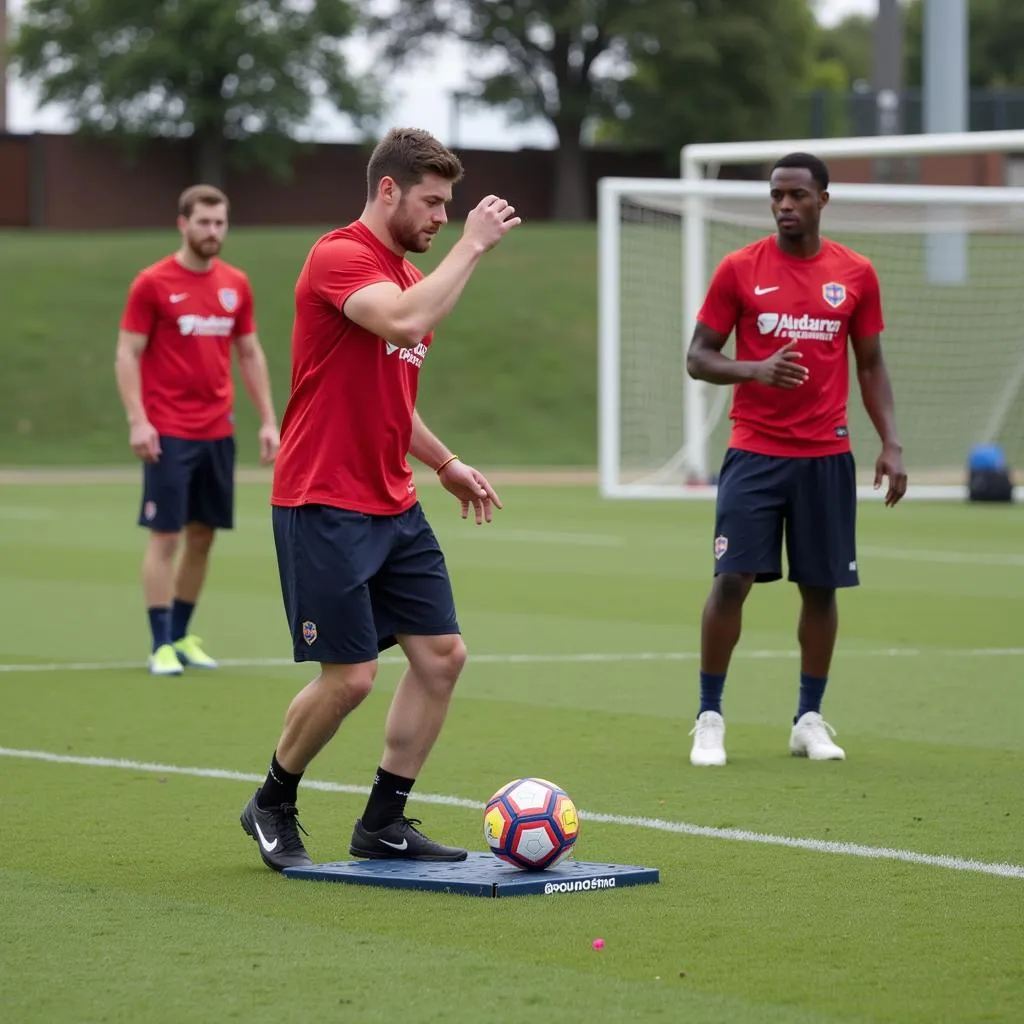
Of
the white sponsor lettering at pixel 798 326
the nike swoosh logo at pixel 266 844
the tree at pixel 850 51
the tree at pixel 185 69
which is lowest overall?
the nike swoosh logo at pixel 266 844

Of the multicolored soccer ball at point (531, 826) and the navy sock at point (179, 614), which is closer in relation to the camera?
the multicolored soccer ball at point (531, 826)

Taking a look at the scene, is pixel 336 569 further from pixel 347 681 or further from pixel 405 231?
pixel 405 231

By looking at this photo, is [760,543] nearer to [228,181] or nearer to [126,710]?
[126,710]

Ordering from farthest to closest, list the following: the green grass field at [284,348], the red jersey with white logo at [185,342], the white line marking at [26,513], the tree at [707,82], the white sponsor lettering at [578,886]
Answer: the tree at [707,82] → the green grass field at [284,348] → the white line marking at [26,513] → the red jersey with white logo at [185,342] → the white sponsor lettering at [578,886]

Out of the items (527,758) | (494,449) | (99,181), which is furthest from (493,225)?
(99,181)

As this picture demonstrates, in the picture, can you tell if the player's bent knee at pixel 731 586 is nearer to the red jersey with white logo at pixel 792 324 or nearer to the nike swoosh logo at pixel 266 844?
the red jersey with white logo at pixel 792 324

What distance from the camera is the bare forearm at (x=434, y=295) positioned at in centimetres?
545

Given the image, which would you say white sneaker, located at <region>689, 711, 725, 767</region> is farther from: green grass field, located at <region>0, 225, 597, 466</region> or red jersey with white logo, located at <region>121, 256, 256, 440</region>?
green grass field, located at <region>0, 225, 597, 466</region>

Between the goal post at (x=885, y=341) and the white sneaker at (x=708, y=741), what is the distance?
14.4 m

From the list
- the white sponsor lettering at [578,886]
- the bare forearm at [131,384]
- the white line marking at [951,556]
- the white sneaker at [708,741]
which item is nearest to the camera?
the white sponsor lettering at [578,886]

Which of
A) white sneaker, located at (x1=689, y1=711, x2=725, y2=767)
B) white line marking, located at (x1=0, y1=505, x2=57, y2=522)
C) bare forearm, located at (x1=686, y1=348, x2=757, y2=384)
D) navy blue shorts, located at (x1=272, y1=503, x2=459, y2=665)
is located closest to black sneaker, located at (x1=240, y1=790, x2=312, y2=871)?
navy blue shorts, located at (x1=272, y1=503, x2=459, y2=665)

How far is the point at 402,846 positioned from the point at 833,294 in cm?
304

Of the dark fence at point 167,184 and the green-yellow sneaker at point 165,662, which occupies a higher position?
the dark fence at point 167,184

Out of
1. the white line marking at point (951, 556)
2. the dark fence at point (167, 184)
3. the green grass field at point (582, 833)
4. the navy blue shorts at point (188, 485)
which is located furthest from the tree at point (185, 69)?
the navy blue shorts at point (188, 485)
